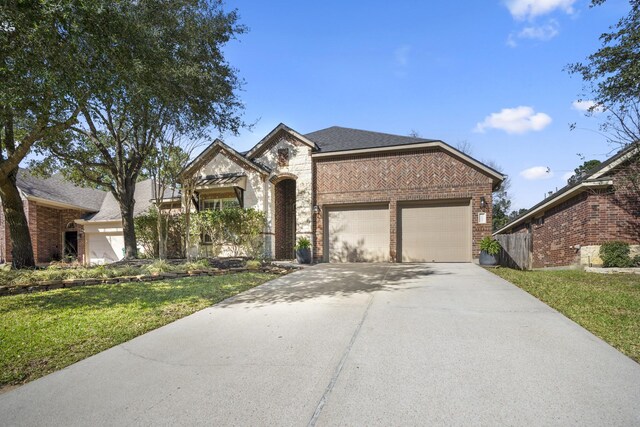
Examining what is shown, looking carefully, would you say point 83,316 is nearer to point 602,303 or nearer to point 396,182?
Answer: point 602,303

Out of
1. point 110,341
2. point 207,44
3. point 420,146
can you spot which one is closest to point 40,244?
point 207,44

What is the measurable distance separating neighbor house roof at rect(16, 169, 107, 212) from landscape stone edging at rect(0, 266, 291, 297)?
13424mm

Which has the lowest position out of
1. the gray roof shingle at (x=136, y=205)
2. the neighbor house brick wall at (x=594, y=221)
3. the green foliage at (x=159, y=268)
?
the green foliage at (x=159, y=268)

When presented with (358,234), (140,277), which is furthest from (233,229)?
(140,277)

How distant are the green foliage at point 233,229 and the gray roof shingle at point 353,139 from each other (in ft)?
15.3

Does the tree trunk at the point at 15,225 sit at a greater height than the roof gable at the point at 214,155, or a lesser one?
lesser

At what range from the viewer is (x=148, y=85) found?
8234 mm

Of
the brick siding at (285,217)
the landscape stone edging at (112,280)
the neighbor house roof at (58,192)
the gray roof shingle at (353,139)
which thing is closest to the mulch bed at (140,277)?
the landscape stone edging at (112,280)

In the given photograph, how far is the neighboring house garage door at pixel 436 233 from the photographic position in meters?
13.6

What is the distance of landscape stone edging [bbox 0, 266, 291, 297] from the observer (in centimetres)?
751

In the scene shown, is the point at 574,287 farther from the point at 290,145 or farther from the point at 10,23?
the point at 10,23

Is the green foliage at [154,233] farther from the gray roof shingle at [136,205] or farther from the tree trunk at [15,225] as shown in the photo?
the tree trunk at [15,225]

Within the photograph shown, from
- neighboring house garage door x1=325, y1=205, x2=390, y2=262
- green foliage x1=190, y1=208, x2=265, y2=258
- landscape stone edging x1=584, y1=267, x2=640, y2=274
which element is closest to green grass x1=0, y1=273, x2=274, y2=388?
green foliage x1=190, y1=208, x2=265, y2=258

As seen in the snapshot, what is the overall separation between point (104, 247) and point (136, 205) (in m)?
3.21
